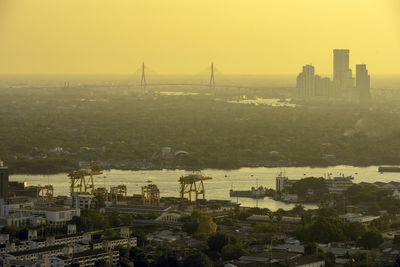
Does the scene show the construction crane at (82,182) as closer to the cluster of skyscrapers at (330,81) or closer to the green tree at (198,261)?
the green tree at (198,261)

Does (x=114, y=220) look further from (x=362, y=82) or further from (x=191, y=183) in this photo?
(x=362, y=82)

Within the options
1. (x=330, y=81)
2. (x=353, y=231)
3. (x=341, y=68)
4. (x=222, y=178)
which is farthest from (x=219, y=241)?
(x=330, y=81)

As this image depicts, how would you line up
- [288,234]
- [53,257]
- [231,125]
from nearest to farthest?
[53,257] < [288,234] < [231,125]

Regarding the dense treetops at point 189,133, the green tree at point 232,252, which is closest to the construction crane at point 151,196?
the green tree at point 232,252

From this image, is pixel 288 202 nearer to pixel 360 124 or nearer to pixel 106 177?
pixel 106 177

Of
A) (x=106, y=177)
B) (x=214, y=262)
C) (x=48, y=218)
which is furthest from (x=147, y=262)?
(x=106, y=177)
